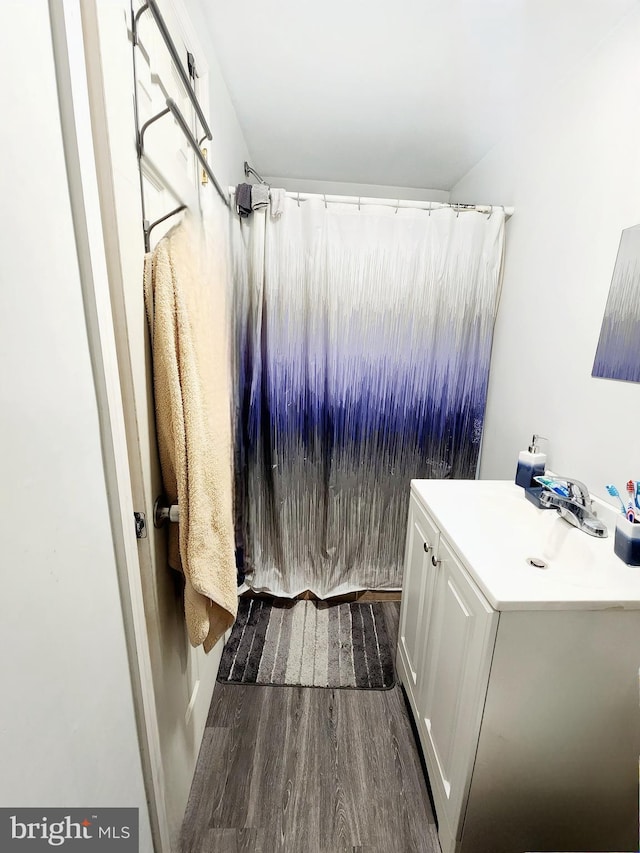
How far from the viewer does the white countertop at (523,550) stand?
0.78m

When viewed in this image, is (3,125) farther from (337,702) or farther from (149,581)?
(337,702)

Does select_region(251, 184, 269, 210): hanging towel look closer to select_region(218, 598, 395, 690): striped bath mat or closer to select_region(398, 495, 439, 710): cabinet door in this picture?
select_region(398, 495, 439, 710): cabinet door

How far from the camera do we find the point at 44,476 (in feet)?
1.51

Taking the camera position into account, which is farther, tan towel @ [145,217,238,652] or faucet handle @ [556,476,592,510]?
faucet handle @ [556,476,592,510]

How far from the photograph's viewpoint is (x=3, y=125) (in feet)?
1.29

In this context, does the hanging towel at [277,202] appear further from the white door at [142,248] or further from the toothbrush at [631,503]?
the toothbrush at [631,503]

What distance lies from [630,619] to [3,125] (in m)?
1.34

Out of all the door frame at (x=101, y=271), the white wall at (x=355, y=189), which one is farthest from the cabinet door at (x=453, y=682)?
the white wall at (x=355, y=189)

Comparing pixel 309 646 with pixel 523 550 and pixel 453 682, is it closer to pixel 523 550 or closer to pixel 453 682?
pixel 453 682

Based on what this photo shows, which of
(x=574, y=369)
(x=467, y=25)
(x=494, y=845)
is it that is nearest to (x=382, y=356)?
(x=574, y=369)

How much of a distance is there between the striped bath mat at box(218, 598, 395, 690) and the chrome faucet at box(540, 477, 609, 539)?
1.01 metres

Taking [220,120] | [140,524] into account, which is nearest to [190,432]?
[140,524]

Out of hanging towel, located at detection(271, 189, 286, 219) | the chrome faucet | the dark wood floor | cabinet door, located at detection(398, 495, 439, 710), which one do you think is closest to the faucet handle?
the chrome faucet

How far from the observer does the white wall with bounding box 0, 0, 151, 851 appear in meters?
0.40
